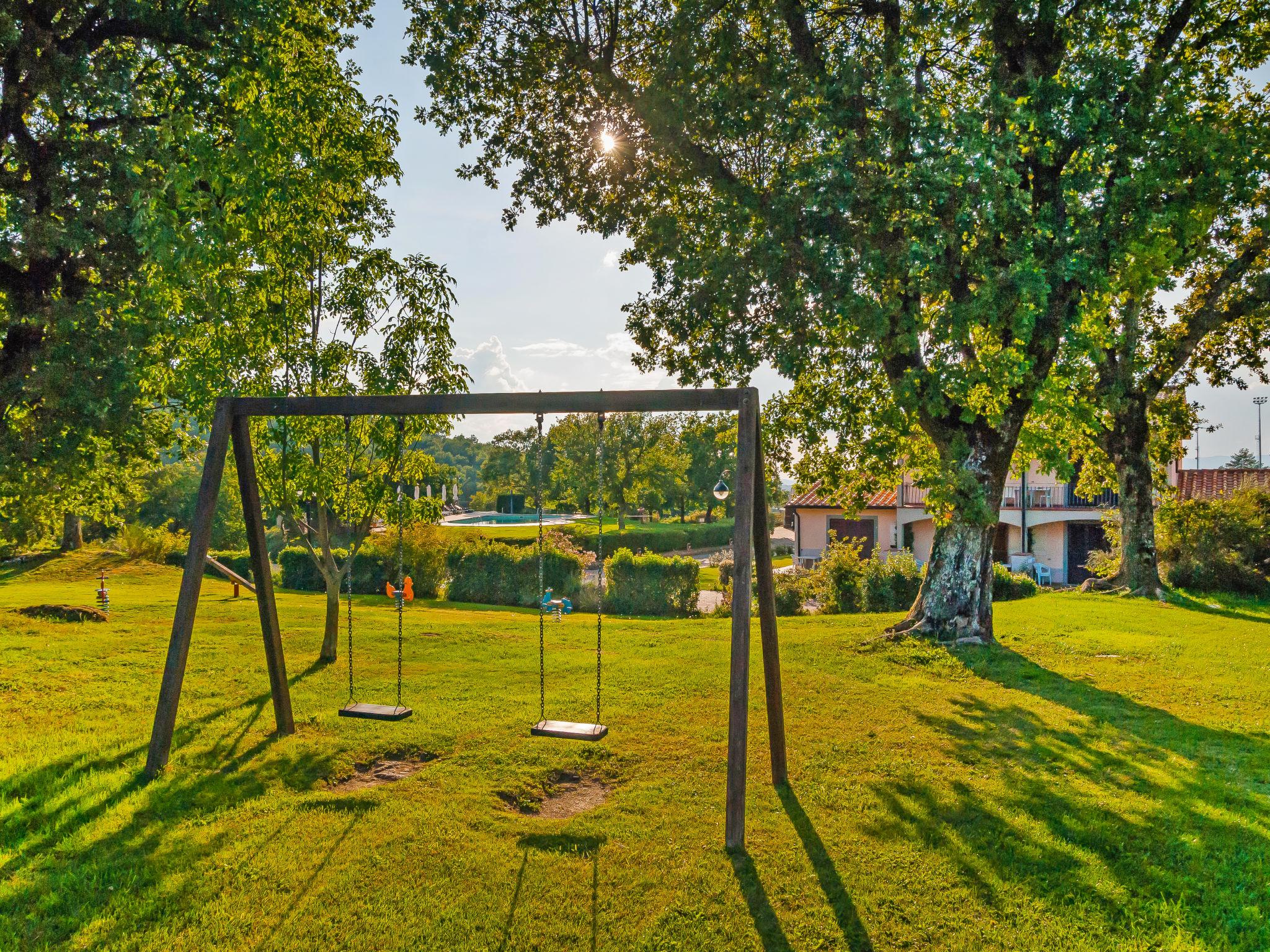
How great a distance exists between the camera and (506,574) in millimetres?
21219

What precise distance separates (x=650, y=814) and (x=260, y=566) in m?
4.34

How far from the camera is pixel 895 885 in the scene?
4.58 meters

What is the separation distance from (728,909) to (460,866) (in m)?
1.78

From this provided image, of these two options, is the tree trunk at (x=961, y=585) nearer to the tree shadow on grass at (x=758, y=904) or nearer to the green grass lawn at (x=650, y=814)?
the green grass lawn at (x=650, y=814)

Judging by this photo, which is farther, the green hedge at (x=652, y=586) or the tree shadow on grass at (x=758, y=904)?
the green hedge at (x=652, y=586)

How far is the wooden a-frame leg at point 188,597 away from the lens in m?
6.11

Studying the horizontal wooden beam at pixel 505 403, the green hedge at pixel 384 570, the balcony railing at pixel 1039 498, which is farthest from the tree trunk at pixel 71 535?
the balcony railing at pixel 1039 498

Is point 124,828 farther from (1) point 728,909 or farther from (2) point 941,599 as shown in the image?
(2) point 941,599

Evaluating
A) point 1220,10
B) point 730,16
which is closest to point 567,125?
point 730,16

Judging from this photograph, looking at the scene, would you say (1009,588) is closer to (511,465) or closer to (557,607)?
(557,607)

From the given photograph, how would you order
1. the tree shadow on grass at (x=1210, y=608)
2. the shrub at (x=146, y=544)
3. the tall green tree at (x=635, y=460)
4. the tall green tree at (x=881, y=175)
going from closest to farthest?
the tall green tree at (x=881, y=175), the tree shadow on grass at (x=1210, y=608), the shrub at (x=146, y=544), the tall green tree at (x=635, y=460)

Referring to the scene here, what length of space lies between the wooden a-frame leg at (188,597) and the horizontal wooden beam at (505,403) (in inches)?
17.0

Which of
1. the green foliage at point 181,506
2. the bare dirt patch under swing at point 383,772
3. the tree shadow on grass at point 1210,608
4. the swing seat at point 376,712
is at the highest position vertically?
the green foliage at point 181,506

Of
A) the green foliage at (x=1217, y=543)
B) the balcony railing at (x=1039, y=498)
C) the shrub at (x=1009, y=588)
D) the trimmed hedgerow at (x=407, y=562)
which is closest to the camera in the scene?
the green foliage at (x=1217, y=543)
